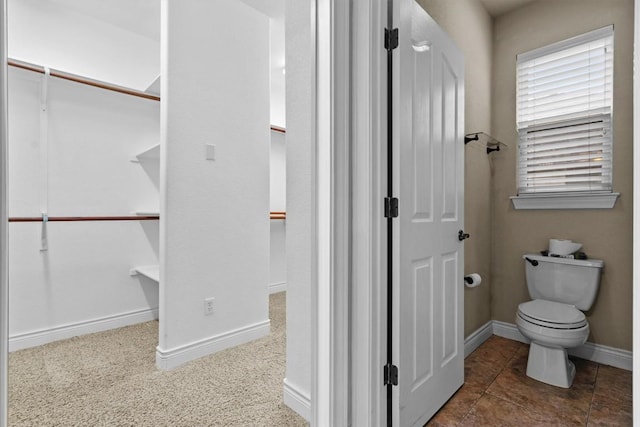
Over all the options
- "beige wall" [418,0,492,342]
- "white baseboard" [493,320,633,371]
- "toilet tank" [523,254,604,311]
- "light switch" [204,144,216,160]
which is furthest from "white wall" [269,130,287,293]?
"white baseboard" [493,320,633,371]

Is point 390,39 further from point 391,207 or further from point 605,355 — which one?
point 605,355

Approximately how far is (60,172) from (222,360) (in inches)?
71.6

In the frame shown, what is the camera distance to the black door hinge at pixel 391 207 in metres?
1.38

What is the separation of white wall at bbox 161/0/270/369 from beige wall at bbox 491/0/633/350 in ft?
5.94

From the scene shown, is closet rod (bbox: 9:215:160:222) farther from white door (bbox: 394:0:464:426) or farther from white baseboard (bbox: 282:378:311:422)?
white door (bbox: 394:0:464:426)

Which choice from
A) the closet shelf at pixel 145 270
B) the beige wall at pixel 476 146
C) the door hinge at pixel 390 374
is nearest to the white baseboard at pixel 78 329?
the closet shelf at pixel 145 270

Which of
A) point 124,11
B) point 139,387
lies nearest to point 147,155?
point 124,11

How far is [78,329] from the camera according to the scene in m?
2.58

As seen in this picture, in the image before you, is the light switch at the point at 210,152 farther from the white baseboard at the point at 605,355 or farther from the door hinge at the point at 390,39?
the white baseboard at the point at 605,355

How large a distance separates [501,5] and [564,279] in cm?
200

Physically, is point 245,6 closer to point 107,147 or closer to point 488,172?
point 107,147

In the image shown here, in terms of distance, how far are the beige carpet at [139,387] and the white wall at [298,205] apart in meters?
0.20

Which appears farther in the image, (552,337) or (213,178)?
(213,178)

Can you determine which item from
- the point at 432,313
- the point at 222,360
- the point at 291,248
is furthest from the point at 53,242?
the point at 432,313
